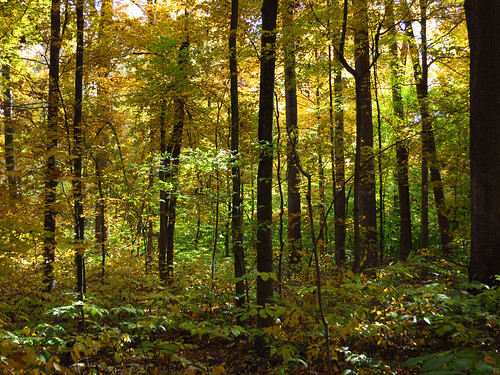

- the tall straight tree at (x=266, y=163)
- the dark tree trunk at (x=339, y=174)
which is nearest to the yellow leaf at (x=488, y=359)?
the tall straight tree at (x=266, y=163)

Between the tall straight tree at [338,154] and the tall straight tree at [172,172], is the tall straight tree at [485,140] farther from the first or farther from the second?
the tall straight tree at [172,172]

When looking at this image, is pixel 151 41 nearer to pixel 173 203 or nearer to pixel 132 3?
pixel 132 3

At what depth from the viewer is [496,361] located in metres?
1.44

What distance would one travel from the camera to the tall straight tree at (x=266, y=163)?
5411mm

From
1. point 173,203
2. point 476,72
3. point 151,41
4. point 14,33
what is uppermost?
point 14,33

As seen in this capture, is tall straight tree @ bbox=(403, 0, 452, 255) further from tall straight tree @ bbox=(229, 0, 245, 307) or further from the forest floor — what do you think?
tall straight tree @ bbox=(229, 0, 245, 307)

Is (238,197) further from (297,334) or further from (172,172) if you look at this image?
(297,334)

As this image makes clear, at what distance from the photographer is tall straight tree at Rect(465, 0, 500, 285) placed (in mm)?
5285

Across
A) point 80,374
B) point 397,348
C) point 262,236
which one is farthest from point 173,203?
point 397,348

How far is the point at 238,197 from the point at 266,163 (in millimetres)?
1467

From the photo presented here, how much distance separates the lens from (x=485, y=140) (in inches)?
213

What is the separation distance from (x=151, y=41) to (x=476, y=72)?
853 centimetres

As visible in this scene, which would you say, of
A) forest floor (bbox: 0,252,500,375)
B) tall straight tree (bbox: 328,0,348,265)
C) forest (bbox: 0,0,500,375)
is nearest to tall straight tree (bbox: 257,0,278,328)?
forest (bbox: 0,0,500,375)

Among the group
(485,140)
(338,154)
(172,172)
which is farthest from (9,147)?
(338,154)
